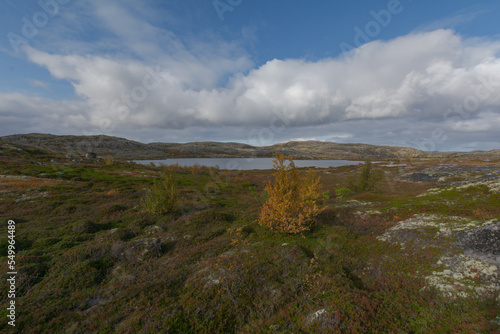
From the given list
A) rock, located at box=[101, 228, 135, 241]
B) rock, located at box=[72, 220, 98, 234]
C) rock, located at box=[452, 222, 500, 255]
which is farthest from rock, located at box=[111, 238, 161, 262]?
rock, located at box=[452, 222, 500, 255]

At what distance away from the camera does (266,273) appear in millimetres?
10289

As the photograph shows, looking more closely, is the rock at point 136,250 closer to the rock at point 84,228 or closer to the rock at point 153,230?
the rock at point 153,230

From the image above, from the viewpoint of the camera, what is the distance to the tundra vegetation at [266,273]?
282 inches

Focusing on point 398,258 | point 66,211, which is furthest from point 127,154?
point 398,258

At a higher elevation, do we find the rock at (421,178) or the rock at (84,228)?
the rock at (84,228)

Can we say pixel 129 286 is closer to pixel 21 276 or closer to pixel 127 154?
pixel 21 276

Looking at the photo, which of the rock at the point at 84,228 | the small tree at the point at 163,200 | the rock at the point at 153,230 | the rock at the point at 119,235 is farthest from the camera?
the small tree at the point at 163,200

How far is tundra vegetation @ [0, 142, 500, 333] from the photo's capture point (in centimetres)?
717

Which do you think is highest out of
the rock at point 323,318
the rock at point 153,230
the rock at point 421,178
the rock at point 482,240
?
the rock at point 482,240

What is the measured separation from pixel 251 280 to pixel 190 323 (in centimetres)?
321

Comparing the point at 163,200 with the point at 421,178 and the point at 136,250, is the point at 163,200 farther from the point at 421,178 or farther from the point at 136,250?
the point at 421,178

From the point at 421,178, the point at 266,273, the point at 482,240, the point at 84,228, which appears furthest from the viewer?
the point at 421,178

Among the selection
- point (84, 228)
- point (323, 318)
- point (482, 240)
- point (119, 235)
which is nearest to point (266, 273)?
point (323, 318)

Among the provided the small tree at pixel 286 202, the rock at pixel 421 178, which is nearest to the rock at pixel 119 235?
the small tree at pixel 286 202
